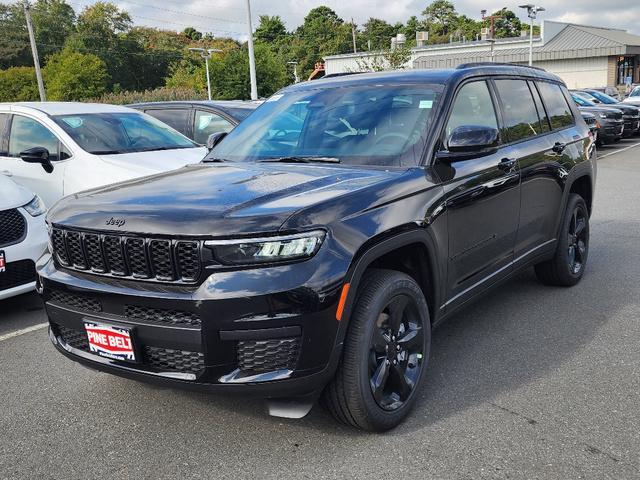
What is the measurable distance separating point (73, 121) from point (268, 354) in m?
5.44

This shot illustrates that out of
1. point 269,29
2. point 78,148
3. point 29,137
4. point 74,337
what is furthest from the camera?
point 269,29

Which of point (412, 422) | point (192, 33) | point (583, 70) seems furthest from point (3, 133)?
point (192, 33)

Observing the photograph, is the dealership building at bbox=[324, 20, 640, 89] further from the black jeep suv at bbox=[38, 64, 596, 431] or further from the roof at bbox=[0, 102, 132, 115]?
the black jeep suv at bbox=[38, 64, 596, 431]

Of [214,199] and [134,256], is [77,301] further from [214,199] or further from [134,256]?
[214,199]

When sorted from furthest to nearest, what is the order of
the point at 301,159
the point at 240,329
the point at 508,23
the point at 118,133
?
the point at 508,23
the point at 118,133
the point at 301,159
the point at 240,329

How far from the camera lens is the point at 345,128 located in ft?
13.0

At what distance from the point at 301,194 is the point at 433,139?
3.43 ft

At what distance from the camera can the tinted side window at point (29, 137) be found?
23.0ft

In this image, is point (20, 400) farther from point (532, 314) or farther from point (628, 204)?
point (628, 204)

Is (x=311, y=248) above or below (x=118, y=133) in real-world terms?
below

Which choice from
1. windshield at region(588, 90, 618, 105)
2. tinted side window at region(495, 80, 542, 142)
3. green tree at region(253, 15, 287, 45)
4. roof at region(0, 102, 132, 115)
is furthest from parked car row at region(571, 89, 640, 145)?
green tree at region(253, 15, 287, 45)

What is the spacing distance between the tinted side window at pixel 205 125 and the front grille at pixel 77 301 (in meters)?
6.15

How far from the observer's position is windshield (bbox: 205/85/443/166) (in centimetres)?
373

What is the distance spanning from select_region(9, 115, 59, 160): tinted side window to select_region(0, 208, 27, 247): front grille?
1.84 m
